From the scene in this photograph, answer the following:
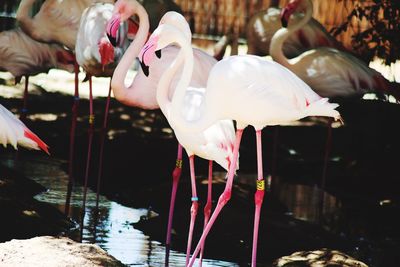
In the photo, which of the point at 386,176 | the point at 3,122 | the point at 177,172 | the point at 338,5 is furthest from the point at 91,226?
the point at 338,5

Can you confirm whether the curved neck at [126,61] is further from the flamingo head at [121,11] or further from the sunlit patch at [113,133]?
the sunlit patch at [113,133]

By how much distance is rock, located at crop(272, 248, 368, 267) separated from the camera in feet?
18.5

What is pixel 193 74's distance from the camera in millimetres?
6805

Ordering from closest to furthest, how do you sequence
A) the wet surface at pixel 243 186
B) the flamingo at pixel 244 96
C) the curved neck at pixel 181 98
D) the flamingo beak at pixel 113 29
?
the flamingo at pixel 244 96
the curved neck at pixel 181 98
the flamingo beak at pixel 113 29
the wet surface at pixel 243 186

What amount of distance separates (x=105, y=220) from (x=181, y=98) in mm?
1747

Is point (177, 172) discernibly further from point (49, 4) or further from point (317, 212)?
point (49, 4)

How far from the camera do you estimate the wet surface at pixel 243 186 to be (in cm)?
671

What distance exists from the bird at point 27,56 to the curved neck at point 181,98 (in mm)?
3142

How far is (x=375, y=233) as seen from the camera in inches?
289

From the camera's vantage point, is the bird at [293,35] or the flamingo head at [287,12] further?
the bird at [293,35]

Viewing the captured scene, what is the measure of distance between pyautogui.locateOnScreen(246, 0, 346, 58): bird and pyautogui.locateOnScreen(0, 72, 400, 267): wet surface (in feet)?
3.20

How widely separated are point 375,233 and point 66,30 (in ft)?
10.5

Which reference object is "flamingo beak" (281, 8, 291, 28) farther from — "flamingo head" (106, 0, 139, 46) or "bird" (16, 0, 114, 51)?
"flamingo head" (106, 0, 139, 46)

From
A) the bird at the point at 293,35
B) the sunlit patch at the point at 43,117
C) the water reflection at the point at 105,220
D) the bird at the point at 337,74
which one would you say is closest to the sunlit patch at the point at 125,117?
the sunlit patch at the point at 43,117
